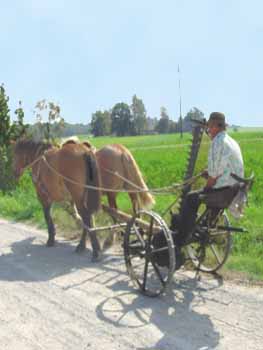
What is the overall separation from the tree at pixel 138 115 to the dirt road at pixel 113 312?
111233mm

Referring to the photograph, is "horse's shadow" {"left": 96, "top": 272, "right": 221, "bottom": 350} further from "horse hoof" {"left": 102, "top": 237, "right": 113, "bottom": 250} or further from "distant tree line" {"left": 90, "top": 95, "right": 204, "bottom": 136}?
"distant tree line" {"left": 90, "top": 95, "right": 204, "bottom": 136}

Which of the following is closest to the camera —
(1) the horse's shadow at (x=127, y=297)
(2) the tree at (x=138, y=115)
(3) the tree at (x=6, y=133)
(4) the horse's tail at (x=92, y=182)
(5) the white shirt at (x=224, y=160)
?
(1) the horse's shadow at (x=127, y=297)

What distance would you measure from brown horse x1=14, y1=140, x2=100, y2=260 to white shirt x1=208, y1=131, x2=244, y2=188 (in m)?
2.76

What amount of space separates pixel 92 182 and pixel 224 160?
303 cm

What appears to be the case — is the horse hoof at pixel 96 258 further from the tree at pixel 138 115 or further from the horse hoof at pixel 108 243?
the tree at pixel 138 115

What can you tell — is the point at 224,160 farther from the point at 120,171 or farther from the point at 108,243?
the point at 108,243

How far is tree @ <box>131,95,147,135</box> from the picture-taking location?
117625 millimetres

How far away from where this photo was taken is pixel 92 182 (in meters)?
7.79

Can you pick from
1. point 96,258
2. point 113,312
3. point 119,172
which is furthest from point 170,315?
point 119,172

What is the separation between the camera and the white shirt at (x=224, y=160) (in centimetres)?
529

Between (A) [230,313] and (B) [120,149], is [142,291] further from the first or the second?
(B) [120,149]

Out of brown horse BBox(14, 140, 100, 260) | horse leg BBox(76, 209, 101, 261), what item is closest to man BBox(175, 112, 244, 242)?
horse leg BBox(76, 209, 101, 261)

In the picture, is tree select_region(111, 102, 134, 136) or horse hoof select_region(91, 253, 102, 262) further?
tree select_region(111, 102, 134, 136)

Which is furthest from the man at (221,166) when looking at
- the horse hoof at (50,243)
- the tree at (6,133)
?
the tree at (6,133)
